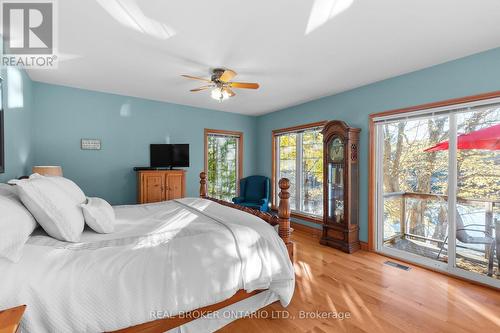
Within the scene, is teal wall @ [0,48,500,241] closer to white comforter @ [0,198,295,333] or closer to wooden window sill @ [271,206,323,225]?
wooden window sill @ [271,206,323,225]

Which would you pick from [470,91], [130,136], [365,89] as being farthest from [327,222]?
[130,136]

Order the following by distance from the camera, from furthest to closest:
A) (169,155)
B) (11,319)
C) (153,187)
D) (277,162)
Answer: (277,162) < (169,155) < (153,187) < (11,319)

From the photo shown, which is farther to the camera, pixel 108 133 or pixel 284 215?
pixel 108 133

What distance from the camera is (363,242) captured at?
356cm

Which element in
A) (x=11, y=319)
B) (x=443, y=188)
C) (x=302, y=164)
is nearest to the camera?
(x=11, y=319)

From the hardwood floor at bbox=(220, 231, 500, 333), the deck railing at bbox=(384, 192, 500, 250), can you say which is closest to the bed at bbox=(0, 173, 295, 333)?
the hardwood floor at bbox=(220, 231, 500, 333)

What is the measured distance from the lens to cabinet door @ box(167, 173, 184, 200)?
4.01 m

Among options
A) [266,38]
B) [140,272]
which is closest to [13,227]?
[140,272]

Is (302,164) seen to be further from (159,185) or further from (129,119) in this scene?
(129,119)

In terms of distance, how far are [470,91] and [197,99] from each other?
148 inches

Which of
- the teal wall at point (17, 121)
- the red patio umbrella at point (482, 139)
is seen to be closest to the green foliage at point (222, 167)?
the teal wall at point (17, 121)

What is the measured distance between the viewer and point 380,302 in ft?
7.22

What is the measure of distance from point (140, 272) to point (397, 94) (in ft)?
11.6

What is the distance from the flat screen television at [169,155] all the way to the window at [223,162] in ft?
2.16
